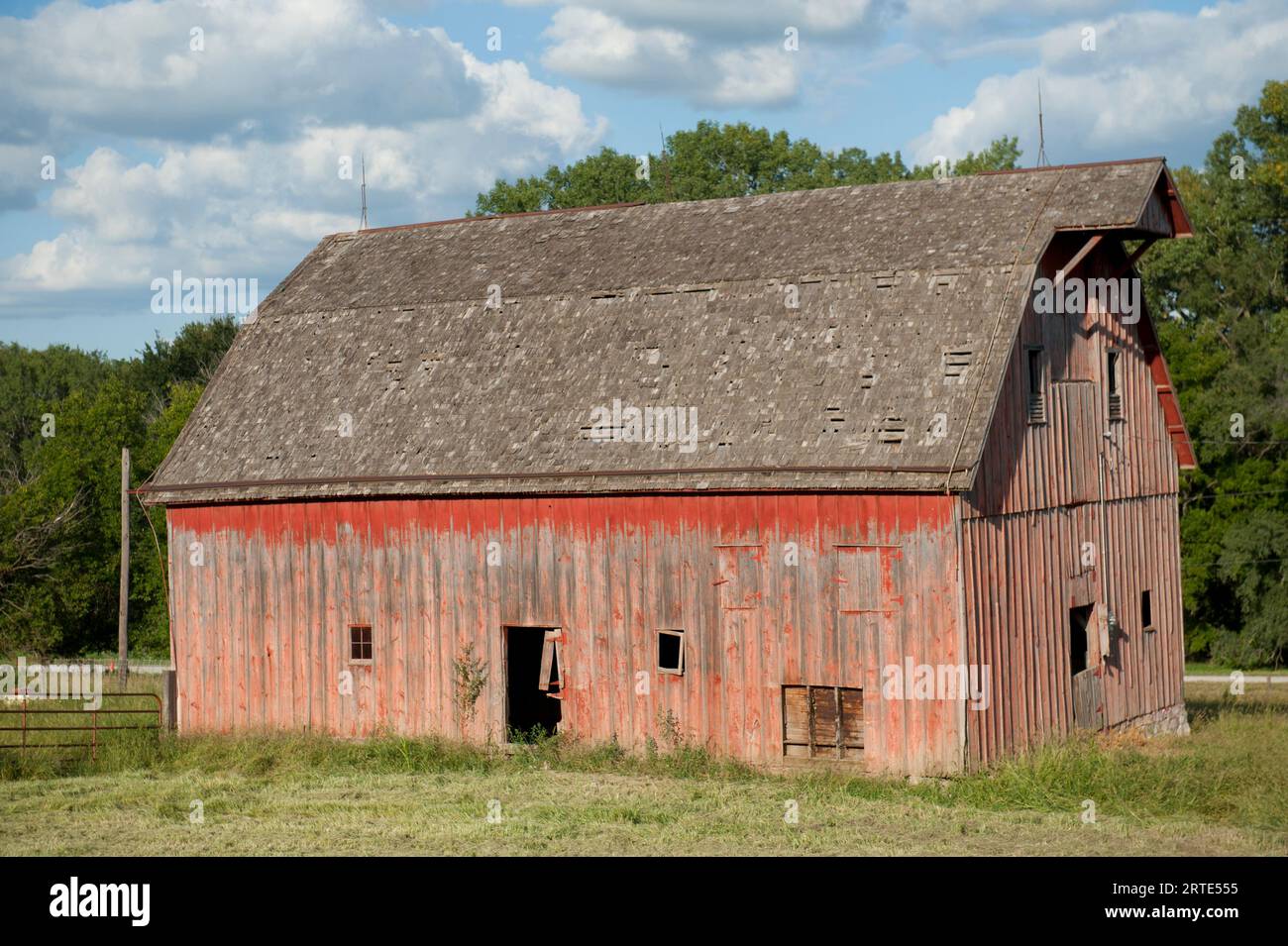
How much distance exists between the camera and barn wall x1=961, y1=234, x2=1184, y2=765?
748 inches

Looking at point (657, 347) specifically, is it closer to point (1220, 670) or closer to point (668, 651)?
point (668, 651)

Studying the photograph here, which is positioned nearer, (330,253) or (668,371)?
(668,371)

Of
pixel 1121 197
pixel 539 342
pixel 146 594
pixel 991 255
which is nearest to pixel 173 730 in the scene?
pixel 539 342

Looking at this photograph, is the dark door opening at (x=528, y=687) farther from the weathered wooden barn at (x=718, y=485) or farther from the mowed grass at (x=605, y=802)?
the mowed grass at (x=605, y=802)

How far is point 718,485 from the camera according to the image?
19.6 meters

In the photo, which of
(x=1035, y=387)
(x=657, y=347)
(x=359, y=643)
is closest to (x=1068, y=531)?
(x=1035, y=387)

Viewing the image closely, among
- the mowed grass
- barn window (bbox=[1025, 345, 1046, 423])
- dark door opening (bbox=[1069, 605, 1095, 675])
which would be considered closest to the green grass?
dark door opening (bbox=[1069, 605, 1095, 675])

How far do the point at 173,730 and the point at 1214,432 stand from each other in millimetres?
34060

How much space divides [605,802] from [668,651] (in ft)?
11.0

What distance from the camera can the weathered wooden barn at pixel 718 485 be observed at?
62.1ft

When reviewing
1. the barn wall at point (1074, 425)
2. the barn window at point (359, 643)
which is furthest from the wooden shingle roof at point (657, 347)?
the barn window at point (359, 643)

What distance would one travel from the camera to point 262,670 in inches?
918

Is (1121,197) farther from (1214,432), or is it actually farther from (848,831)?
(1214,432)
